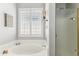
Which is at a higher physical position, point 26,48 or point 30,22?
point 30,22

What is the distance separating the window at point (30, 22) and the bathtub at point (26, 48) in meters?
0.09

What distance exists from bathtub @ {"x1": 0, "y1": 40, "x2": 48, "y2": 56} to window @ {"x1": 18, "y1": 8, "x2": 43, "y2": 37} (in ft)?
0.30

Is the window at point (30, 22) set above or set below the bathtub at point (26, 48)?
above

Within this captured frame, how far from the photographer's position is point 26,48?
1.39m

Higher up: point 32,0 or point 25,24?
point 32,0

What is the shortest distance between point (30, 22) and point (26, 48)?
0.31m

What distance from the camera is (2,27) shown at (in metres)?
1.34

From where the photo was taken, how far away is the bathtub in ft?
4.39

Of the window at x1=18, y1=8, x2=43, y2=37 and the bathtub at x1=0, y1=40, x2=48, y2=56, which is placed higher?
the window at x1=18, y1=8, x2=43, y2=37

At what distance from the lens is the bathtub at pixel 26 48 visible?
4.39ft

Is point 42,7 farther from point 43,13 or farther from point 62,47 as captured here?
point 62,47

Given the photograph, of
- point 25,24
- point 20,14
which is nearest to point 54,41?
point 25,24

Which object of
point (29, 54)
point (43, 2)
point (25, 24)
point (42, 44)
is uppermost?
point (43, 2)

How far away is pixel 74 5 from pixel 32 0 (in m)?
0.47
